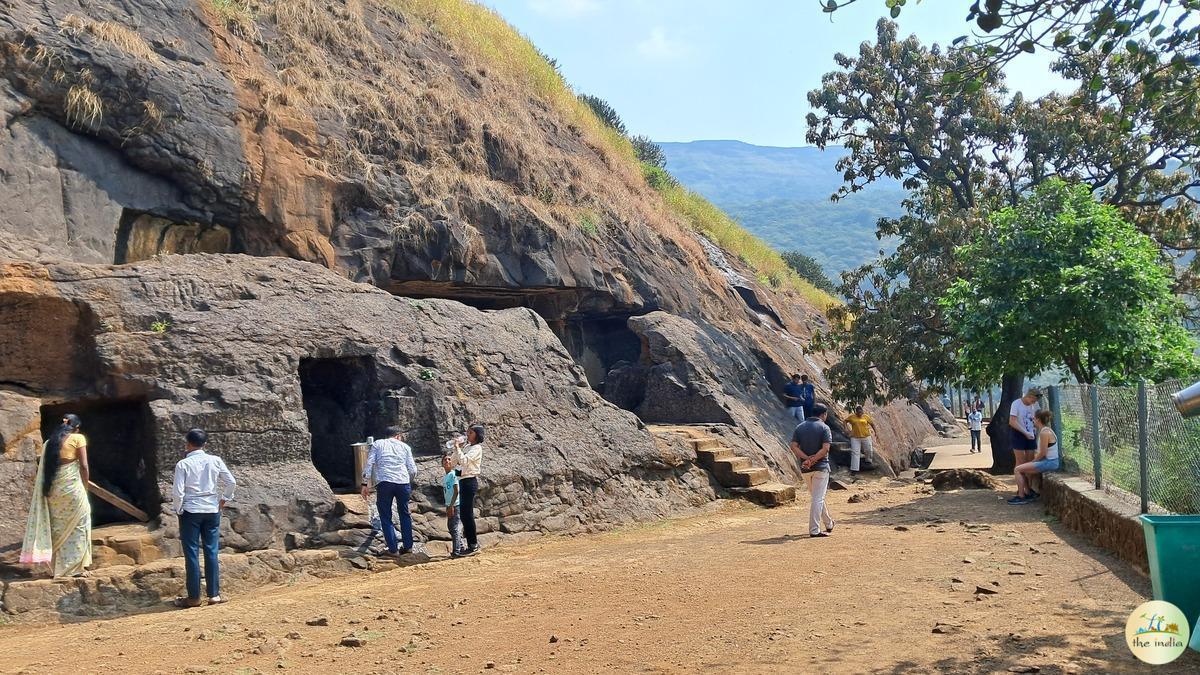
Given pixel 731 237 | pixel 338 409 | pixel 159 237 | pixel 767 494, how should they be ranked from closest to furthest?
pixel 338 409 < pixel 159 237 < pixel 767 494 < pixel 731 237

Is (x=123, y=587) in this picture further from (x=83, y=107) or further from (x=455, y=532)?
(x=83, y=107)

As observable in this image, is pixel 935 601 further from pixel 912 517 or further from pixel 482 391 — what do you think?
pixel 482 391

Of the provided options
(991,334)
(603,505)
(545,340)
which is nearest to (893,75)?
(991,334)

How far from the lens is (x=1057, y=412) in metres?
13.9

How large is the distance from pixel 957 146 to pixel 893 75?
2108 millimetres

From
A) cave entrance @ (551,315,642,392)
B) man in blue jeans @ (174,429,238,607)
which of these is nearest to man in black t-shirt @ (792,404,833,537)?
man in blue jeans @ (174,429,238,607)

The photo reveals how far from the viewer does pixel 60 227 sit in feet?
37.7

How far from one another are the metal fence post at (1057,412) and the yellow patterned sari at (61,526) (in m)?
11.6

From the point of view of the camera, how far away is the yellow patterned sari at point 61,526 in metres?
8.64

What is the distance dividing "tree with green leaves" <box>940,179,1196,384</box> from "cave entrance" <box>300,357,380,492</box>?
8.66 metres

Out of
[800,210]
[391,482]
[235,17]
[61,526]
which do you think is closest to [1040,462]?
[391,482]

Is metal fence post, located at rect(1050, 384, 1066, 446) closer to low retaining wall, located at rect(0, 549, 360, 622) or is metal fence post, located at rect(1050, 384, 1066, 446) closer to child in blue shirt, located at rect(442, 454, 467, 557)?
child in blue shirt, located at rect(442, 454, 467, 557)

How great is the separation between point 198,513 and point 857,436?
14.1 m

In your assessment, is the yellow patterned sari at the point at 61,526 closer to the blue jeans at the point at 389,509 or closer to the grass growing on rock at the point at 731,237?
the blue jeans at the point at 389,509
